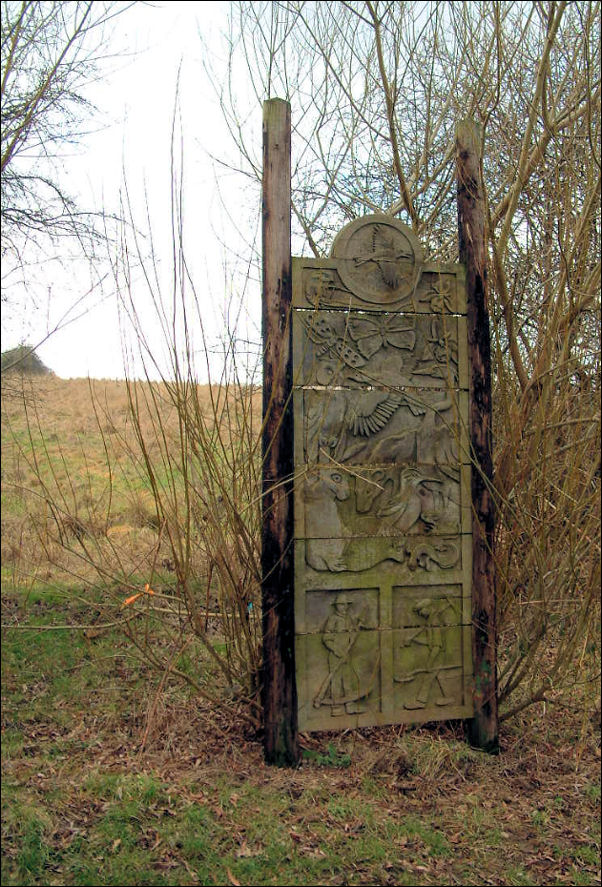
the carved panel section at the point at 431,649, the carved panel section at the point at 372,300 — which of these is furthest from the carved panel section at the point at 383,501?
the carved panel section at the point at 372,300

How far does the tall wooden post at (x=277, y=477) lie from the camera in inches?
184

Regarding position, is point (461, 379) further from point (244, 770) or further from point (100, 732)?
point (100, 732)

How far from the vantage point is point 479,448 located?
508cm

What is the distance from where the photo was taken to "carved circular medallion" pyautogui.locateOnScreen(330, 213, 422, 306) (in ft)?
16.3

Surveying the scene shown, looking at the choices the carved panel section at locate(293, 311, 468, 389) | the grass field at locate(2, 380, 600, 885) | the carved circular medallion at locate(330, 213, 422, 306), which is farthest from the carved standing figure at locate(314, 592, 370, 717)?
the carved circular medallion at locate(330, 213, 422, 306)

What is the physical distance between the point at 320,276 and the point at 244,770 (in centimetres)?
304

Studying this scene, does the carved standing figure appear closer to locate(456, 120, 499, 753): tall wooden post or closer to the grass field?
the grass field

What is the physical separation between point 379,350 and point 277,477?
41.9 inches

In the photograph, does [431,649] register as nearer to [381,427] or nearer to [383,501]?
[383,501]

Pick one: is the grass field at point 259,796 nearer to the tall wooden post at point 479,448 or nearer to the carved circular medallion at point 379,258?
the tall wooden post at point 479,448

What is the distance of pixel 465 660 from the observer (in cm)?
506

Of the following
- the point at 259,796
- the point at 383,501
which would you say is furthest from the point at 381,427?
the point at 259,796

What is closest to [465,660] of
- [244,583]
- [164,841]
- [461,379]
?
[244,583]

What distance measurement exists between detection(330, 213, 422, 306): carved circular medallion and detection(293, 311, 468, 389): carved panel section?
0.51 feet
